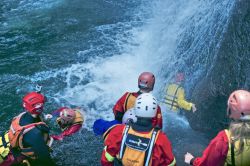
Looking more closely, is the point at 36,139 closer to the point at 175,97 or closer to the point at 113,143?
the point at 113,143

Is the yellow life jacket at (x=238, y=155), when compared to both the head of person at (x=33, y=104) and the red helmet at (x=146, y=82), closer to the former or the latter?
the red helmet at (x=146, y=82)

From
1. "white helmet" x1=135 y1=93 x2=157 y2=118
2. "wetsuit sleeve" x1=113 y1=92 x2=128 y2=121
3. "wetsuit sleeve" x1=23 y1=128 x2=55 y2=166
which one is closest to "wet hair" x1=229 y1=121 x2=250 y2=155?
"white helmet" x1=135 y1=93 x2=157 y2=118

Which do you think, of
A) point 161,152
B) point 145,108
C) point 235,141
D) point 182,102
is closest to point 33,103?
point 145,108

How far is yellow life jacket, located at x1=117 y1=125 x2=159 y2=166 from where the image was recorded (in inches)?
201

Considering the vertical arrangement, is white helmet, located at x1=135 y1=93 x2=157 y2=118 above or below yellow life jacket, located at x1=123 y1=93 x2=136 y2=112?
above

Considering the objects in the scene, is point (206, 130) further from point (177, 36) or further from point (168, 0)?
point (168, 0)

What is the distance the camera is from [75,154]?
356 inches

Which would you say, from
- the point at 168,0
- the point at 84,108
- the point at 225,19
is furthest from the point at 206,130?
the point at 168,0

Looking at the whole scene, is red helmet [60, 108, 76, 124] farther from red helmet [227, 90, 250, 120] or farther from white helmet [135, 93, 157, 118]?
red helmet [227, 90, 250, 120]

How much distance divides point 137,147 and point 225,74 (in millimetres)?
4763

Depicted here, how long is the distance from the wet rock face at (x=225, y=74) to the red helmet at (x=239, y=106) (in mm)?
3781

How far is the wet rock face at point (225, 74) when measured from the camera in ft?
Answer: 28.9

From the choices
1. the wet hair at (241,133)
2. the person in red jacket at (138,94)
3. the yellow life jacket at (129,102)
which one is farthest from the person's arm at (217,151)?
the yellow life jacket at (129,102)

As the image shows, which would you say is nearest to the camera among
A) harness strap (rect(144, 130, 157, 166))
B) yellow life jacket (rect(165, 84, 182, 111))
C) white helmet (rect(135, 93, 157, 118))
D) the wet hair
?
the wet hair
